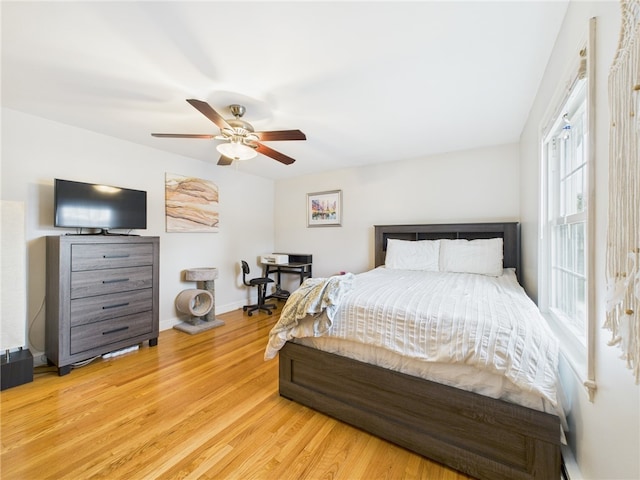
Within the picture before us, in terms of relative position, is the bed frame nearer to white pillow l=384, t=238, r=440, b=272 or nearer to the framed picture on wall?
white pillow l=384, t=238, r=440, b=272

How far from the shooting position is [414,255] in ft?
10.7

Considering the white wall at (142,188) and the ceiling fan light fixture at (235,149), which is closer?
the ceiling fan light fixture at (235,149)

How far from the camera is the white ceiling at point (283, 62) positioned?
4.42ft

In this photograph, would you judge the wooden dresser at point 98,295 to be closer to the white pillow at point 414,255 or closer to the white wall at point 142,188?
the white wall at point 142,188

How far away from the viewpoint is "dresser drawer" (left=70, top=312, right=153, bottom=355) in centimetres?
236

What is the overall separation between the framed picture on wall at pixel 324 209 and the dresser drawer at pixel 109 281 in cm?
260

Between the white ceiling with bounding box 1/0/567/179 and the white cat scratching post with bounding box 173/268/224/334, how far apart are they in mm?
1835

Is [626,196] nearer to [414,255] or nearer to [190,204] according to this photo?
[414,255]

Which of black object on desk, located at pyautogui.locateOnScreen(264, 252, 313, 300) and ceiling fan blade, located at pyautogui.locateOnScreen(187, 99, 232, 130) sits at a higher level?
ceiling fan blade, located at pyautogui.locateOnScreen(187, 99, 232, 130)

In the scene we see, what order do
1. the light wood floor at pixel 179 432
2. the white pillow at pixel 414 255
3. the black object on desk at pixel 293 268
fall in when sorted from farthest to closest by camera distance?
the black object on desk at pixel 293 268 < the white pillow at pixel 414 255 < the light wood floor at pixel 179 432

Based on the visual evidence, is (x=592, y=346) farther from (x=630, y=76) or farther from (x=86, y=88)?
(x=86, y=88)

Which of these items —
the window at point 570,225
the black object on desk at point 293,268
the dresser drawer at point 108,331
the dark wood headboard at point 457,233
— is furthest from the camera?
the black object on desk at point 293,268

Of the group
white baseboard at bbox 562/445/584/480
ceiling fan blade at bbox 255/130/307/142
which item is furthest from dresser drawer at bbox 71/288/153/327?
white baseboard at bbox 562/445/584/480

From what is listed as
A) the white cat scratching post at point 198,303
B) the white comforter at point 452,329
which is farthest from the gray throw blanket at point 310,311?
the white cat scratching post at point 198,303
